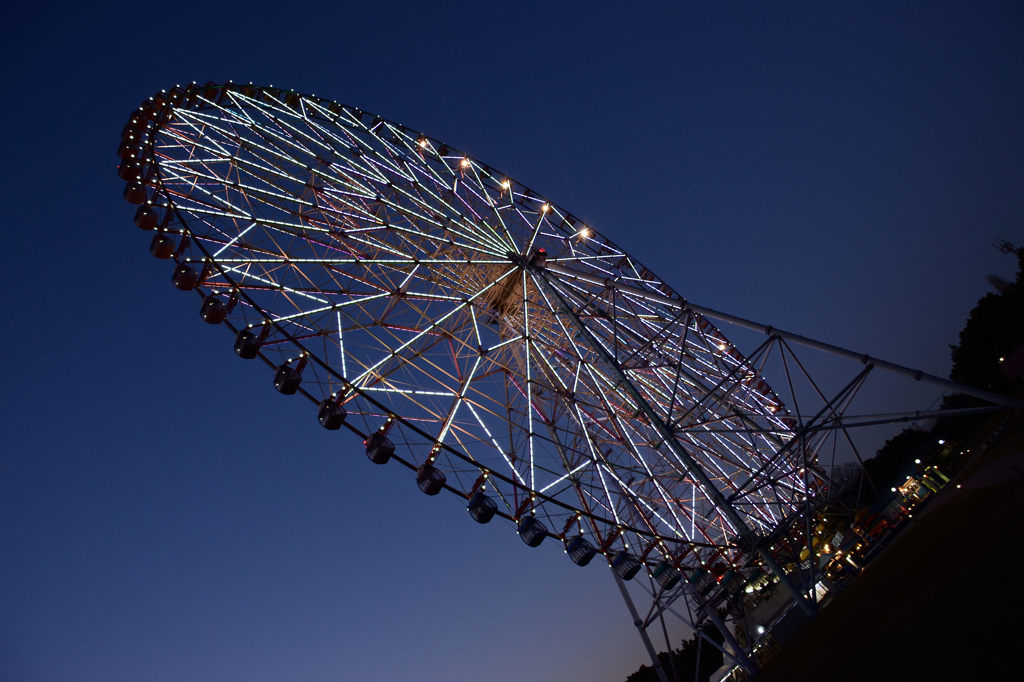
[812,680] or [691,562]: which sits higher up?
[691,562]

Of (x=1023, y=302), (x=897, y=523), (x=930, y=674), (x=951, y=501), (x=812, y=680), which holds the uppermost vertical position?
(x=1023, y=302)

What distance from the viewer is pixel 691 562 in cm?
1559

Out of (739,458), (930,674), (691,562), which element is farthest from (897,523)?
(930,674)

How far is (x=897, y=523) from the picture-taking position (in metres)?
16.9

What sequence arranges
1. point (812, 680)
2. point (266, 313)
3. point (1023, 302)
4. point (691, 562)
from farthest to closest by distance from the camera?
point (1023, 302)
point (691, 562)
point (266, 313)
point (812, 680)

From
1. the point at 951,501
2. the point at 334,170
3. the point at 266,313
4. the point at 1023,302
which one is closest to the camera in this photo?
the point at 951,501

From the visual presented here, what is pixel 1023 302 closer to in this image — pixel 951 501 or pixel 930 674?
pixel 951 501

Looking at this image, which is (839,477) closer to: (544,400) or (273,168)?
(544,400)

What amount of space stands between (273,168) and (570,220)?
9.93 m

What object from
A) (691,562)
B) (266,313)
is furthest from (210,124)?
(691,562)

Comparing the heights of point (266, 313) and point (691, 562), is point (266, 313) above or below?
above

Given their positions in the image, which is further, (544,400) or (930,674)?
(544,400)

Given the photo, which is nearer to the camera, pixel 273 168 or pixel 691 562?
pixel 691 562

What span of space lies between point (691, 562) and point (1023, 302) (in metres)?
34.4
